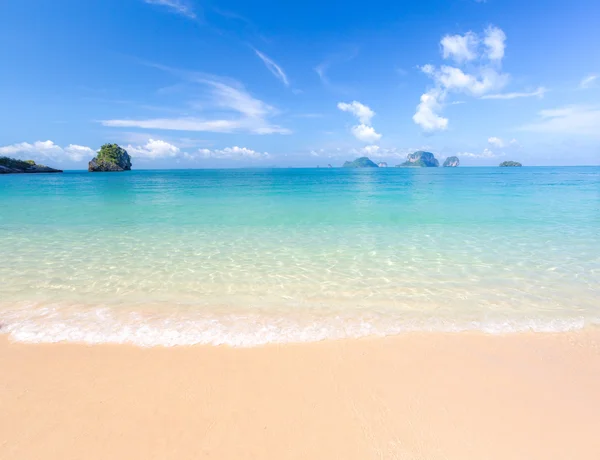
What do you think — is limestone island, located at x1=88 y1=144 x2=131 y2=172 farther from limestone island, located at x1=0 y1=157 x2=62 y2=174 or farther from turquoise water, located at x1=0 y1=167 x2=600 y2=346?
turquoise water, located at x1=0 y1=167 x2=600 y2=346

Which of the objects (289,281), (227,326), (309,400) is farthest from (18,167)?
(309,400)

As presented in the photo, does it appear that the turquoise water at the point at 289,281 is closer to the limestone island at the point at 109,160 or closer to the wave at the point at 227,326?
the wave at the point at 227,326

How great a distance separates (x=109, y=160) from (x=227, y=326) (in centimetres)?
17912

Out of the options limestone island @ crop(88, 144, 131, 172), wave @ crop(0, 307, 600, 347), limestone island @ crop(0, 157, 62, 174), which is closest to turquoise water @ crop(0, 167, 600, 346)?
wave @ crop(0, 307, 600, 347)

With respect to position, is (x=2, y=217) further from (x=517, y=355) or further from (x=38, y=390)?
(x=517, y=355)

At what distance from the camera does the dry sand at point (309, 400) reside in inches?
122

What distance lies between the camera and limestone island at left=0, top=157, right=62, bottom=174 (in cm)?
11156

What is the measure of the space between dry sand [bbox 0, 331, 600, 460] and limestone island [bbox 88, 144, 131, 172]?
177m

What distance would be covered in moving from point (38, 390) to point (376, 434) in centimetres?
441

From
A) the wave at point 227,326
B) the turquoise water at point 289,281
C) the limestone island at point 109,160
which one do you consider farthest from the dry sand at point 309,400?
the limestone island at point 109,160

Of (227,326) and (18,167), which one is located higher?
(18,167)

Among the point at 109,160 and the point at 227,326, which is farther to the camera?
the point at 109,160

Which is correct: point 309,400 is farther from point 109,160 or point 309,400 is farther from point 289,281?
point 109,160

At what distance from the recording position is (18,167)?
118 meters
